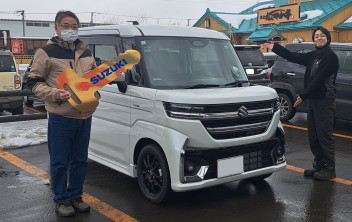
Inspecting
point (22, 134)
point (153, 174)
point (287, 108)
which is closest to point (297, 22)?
point (287, 108)

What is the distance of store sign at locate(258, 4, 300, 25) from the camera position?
25750mm

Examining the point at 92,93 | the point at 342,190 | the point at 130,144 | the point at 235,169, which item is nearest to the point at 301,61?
the point at 342,190

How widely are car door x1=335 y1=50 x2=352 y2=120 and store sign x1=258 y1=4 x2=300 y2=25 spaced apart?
18.1m

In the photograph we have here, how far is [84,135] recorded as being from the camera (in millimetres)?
4262

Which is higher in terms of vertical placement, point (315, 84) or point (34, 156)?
point (315, 84)

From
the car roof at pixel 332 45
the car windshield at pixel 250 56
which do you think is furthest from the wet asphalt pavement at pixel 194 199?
the car windshield at pixel 250 56

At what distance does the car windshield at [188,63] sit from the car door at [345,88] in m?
4.00

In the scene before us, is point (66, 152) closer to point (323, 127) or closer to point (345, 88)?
point (323, 127)

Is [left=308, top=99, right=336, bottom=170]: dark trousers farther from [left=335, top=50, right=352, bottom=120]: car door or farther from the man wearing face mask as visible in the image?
[left=335, top=50, right=352, bottom=120]: car door

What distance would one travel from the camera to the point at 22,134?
8148 millimetres

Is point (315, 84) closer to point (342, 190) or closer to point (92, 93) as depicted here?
point (342, 190)

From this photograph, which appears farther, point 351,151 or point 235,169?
point 351,151

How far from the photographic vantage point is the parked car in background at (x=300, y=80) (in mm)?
8430

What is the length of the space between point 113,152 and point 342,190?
2.83 meters
